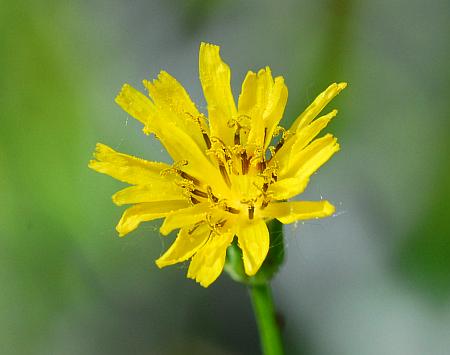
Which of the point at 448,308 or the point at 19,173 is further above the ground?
the point at 19,173

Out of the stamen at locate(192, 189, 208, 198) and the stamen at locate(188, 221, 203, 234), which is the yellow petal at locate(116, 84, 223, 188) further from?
the stamen at locate(188, 221, 203, 234)

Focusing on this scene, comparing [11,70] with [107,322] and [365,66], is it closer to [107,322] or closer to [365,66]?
[107,322]

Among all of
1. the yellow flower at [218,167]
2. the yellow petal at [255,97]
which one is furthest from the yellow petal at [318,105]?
the yellow petal at [255,97]

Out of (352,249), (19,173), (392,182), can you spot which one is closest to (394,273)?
(352,249)

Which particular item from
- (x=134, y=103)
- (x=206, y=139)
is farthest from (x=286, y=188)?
(x=134, y=103)

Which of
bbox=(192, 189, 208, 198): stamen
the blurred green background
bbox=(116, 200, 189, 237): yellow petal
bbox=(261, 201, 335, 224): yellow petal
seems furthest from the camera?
the blurred green background

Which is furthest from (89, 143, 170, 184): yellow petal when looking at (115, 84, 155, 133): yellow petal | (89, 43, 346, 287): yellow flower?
(115, 84, 155, 133): yellow petal

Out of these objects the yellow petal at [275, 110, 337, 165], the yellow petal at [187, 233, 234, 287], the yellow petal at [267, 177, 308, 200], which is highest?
the yellow petal at [275, 110, 337, 165]
